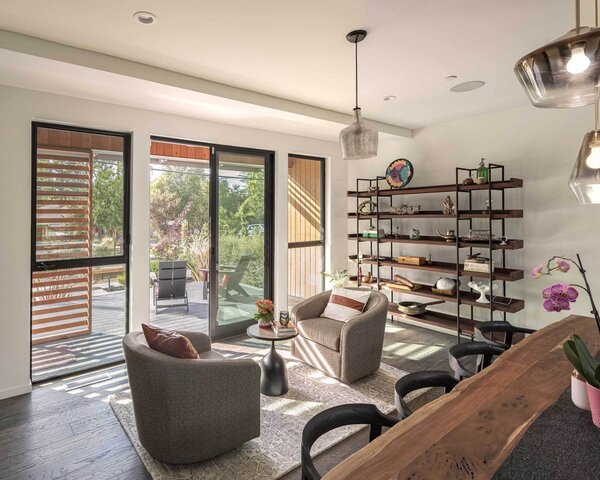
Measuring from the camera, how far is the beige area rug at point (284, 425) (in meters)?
2.18

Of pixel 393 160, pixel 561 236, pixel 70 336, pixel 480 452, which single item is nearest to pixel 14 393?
pixel 70 336

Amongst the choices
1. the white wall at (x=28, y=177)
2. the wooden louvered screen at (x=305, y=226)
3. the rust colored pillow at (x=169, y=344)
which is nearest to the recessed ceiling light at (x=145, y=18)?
the white wall at (x=28, y=177)

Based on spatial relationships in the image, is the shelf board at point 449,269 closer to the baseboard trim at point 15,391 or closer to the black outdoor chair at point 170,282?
the black outdoor chair at point 170,282

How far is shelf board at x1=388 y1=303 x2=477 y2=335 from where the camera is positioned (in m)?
4.14

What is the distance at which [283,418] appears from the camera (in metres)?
2.77

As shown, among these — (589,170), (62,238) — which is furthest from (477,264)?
(62,238)

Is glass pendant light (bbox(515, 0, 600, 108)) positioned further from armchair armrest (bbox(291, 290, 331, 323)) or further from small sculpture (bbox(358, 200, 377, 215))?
small sculpture (bbox(358, 200, 377, 215))

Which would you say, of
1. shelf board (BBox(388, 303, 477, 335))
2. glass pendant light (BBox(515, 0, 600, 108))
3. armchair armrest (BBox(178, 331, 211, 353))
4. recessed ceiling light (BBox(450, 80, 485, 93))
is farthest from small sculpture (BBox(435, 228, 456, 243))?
glass pendant light (BBox(515, 0, 600, 108))

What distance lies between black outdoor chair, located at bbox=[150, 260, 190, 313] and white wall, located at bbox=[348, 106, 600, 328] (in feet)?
11.3

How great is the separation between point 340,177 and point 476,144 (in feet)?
6.60

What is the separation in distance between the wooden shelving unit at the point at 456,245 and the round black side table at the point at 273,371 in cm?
207

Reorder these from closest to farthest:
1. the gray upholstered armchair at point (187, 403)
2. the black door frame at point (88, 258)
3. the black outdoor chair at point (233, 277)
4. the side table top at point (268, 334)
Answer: the gray upholstered armchair at point (187, 403)
the side table top at point (268, 334)
the black door frame at point (88, 258)
the black outdoor chair at point (233, 277)

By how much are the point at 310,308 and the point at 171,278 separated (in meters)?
2.19

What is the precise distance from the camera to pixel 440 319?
175 inches
